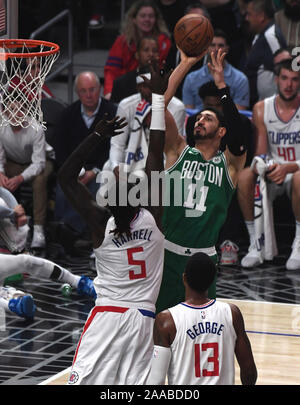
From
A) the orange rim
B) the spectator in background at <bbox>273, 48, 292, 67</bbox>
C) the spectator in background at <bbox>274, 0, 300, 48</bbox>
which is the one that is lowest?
the orange rim

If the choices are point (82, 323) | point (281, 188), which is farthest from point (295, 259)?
point (82, 323)

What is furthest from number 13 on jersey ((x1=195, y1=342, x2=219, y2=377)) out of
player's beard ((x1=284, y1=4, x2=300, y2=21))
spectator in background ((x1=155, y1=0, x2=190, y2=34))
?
spectator in background ((x1=155, y1=0, x2=190, y2=34))

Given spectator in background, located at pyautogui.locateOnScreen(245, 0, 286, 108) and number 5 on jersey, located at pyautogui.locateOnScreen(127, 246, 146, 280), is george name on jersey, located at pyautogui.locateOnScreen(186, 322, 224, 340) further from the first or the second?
spectator in background, located at pyautogui.locateOnScreen(245, 0, 286, 108)

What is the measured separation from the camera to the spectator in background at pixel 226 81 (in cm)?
930

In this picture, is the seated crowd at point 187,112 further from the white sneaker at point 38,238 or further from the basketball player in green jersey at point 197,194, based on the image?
the basketball player in green jersey at point 197,194

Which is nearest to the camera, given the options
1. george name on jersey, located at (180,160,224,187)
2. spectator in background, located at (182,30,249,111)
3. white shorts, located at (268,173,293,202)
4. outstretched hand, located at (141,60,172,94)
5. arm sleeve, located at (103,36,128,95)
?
outstretched hand, located at (141,60,172,94)

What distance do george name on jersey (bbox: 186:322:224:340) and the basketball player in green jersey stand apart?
49.4 inches

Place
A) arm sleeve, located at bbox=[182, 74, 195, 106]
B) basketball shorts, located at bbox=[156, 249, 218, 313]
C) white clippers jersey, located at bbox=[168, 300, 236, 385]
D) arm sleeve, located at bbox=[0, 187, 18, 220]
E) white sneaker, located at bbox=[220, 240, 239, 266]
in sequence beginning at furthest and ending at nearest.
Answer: arm sleeve, located at bbox=[182, 74, 195, 106] < white sneaker, located at bbox=[220, 240, 239, 266] < arm sleeve, located at bbox=[0, 187, 18, 220] < basketball shorts, located at bbox=[156, 249, 218, 313] < white clippers jersey, located at bbox=[168, 300, 236, 385]

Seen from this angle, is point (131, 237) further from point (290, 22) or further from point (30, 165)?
point (290, 22)

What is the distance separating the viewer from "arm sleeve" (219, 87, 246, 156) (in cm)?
540

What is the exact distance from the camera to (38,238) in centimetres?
912

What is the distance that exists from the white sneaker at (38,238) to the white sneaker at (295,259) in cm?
248

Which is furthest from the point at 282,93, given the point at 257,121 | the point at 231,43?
the point at 231,43
